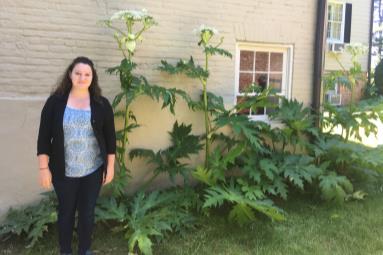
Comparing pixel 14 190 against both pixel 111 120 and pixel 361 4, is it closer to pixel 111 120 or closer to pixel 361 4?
pixel 111 120

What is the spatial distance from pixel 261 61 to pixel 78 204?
12.3 ft

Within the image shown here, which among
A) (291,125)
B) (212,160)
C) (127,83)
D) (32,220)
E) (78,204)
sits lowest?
(32,220)

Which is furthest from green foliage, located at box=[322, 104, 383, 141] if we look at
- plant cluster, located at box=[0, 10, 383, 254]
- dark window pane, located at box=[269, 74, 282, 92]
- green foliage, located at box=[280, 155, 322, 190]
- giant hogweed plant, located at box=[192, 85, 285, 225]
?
giant hogweed plant, located at box=[192, 85, 285, 225]

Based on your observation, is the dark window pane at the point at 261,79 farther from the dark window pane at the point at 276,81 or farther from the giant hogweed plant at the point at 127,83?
the giant hogweed plant at the point at 127,83

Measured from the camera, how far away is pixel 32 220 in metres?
4.43

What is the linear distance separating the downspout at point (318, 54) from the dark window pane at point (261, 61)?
80cm

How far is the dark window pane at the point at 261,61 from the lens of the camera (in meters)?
6.52

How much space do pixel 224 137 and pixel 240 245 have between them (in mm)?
1728

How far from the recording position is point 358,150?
5859mm

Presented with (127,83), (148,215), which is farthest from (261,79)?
(148,215)

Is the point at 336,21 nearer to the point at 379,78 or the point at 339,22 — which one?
the point at 339,22

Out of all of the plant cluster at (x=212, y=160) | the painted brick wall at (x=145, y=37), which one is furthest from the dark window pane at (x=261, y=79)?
the plant cluster at (x=212, y=160)

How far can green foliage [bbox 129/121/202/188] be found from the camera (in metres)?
5.28

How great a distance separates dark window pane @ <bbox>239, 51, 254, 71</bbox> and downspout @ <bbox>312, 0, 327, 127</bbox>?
1061mm
